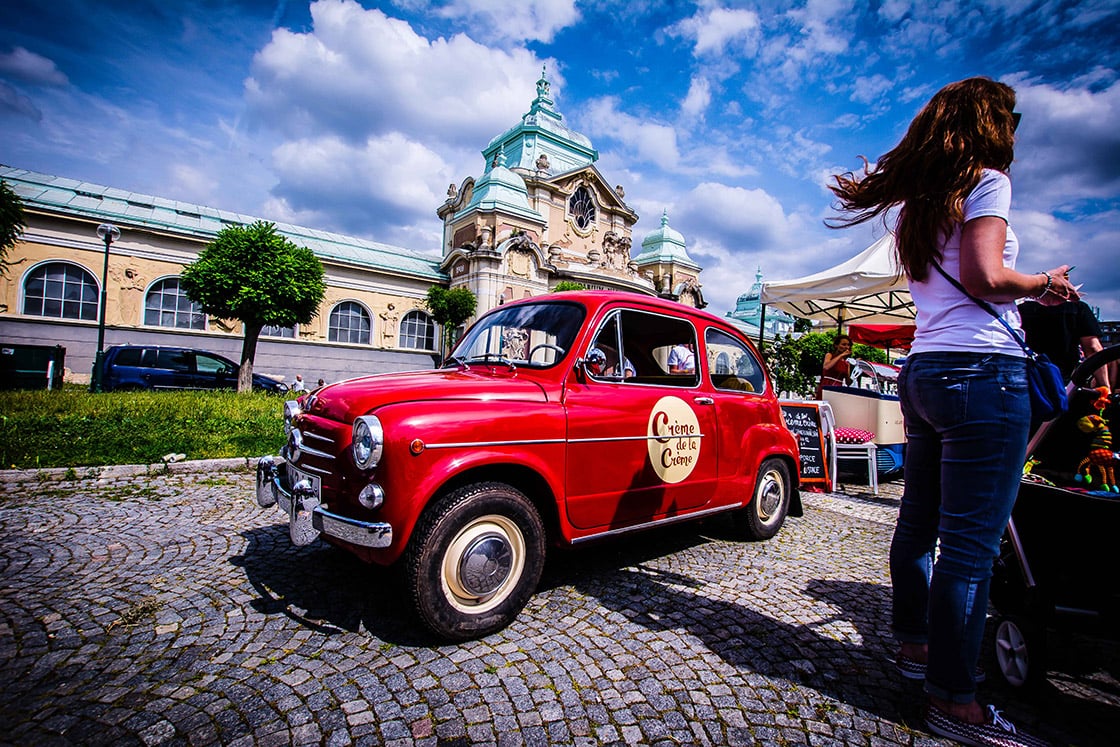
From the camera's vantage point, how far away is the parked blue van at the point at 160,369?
45.6 ft

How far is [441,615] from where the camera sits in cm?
262

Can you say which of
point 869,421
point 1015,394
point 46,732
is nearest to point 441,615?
point 46,732

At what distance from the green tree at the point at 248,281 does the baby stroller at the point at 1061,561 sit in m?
17.5

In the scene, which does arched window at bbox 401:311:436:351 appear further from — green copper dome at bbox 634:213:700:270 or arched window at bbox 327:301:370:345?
green copper dome at bbox 634:213:700:270

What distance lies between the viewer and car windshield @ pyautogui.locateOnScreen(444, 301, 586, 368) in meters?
3.44

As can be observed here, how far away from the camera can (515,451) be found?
9.30 ft

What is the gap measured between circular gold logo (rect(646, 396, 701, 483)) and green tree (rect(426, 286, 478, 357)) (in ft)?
74.8

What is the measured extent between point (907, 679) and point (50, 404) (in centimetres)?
1197

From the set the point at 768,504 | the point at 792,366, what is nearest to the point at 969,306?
the point at 768,504

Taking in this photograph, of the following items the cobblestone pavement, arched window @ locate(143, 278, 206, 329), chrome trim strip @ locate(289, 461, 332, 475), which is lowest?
the cobblestone pavement

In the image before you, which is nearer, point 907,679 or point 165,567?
point 907,679

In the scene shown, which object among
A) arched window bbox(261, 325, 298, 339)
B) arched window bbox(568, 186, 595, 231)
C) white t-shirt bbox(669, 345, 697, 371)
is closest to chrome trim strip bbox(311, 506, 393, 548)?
white t-shirt bbox(669, 345, 697, 371)

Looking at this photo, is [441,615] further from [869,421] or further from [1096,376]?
[869,421]

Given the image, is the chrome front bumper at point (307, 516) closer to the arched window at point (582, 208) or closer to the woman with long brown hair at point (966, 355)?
the woman with long brown hair at point (966, 355)
